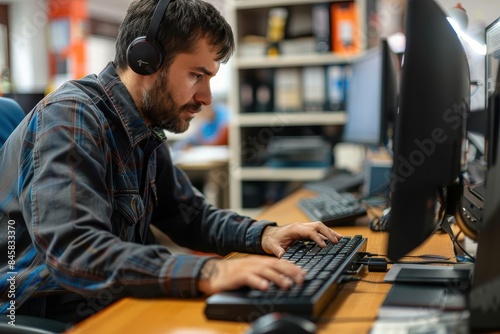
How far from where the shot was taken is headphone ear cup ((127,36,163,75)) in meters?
→ 1.10

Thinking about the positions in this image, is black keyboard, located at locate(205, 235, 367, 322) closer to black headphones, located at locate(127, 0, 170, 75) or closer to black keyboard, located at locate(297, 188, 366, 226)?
black headphones, located at locate(127, 0, 170, 75)

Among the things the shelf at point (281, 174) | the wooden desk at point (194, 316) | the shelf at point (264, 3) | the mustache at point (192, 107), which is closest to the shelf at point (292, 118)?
the shelf at point (281, 174)

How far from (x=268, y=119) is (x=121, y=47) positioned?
6.87ft

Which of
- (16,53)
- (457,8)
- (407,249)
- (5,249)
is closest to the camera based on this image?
(407,249)

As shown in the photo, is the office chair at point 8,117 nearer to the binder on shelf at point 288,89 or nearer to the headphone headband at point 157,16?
the headphone headband at point 157,16

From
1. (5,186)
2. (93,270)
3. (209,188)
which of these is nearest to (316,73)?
(209,188)

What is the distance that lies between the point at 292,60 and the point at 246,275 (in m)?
2.54

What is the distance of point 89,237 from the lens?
84 cm

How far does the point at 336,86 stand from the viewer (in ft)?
10.4

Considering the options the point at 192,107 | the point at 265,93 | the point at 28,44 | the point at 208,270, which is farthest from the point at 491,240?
the point at 28,44

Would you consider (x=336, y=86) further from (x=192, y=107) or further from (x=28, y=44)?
(x=28, y=44)

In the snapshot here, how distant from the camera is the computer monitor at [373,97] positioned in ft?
6.66

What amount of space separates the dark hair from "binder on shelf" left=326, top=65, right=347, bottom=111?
6.67 ft

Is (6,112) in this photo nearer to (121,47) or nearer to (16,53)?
(121,47)
